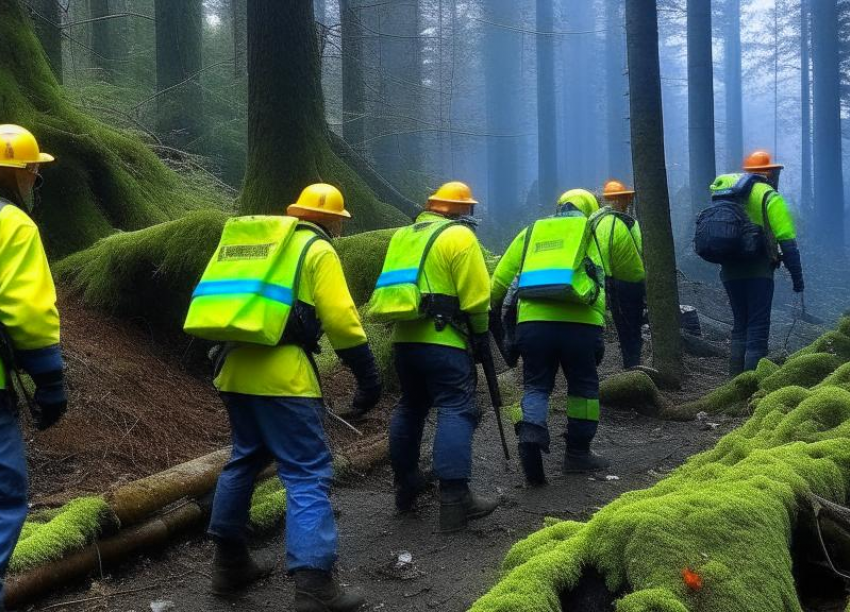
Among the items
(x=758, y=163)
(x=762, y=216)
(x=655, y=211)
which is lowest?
(x=762, y=216)

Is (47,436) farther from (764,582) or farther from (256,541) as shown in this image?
(764,582)

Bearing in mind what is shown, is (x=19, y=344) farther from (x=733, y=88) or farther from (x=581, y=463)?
(x=733, y=88)

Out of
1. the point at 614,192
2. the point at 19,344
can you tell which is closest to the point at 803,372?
the point at 614,192

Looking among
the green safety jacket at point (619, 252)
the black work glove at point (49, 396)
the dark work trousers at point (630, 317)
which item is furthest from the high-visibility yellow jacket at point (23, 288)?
the dark work trousers at point (630, 317)

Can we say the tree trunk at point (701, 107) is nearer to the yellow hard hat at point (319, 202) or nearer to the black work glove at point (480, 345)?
the black work glove at point (480, 345)

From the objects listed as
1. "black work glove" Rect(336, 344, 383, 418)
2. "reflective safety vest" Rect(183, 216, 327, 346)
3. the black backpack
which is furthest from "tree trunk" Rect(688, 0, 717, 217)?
"reflective safety vest" Rect(183, 216, 327, 346)

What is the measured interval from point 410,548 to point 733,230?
6072 mm

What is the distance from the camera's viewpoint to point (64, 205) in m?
9.63

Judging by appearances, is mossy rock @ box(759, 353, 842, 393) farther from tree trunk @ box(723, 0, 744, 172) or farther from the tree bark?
tree trunk @ box(723, 0, 744, 172)

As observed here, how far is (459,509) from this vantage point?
5543 mm

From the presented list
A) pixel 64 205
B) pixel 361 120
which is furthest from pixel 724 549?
pixel 361 120

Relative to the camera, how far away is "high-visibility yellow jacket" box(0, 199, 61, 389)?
3.60m

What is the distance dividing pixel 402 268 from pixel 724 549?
318 centimetres

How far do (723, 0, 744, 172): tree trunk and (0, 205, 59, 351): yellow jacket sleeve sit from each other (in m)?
52.5
